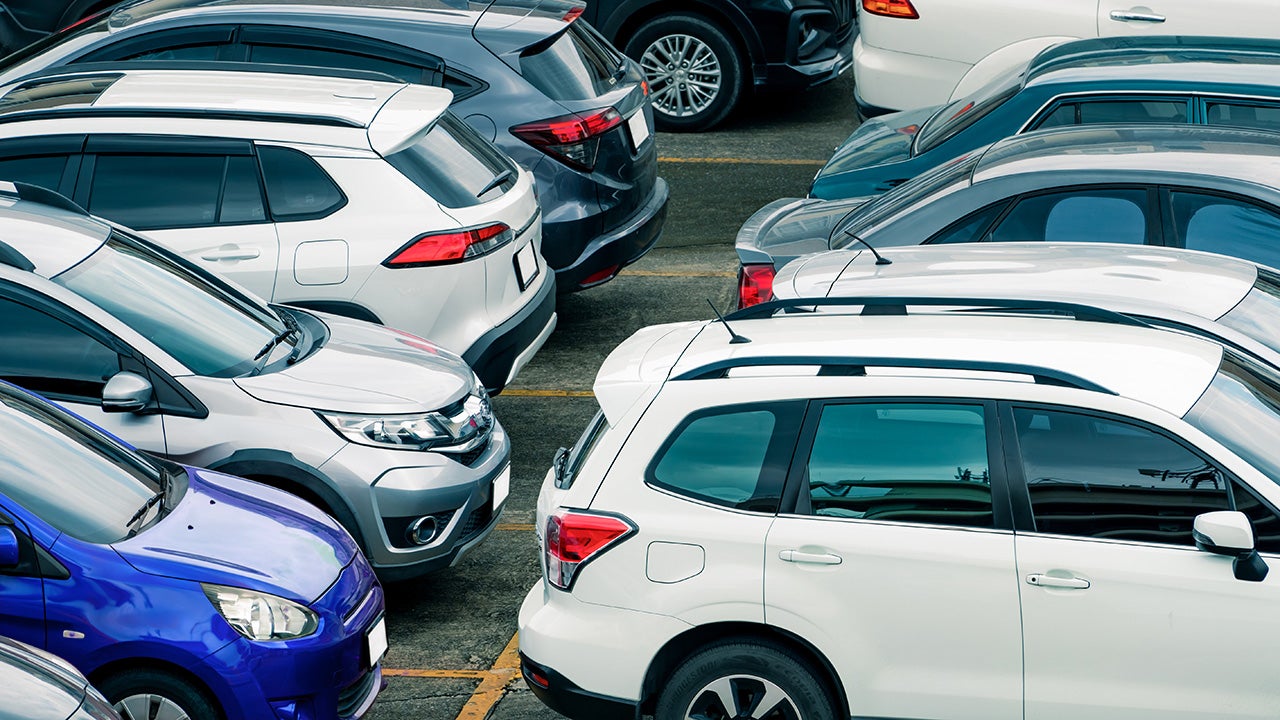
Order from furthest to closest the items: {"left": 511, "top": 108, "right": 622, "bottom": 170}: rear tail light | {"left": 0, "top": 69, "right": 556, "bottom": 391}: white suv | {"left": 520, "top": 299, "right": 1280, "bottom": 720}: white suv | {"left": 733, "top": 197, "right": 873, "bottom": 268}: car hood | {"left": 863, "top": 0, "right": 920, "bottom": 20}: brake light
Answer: {"left": 863, "top": 0, "right": 920, "bottom": 20}: brake light → {"left": 511, "top": 108, "right": 622, "bottom": 170}: rear tail light → {"left": 733, "top": 197, "right": 873, "bottom": 268}: car hood → {"left": 0, "top": 69, "right": 556, "bottom": 391}: white suv → {"left": 520, "top": 299, "right": 1280, "bottom": 720}: white suv

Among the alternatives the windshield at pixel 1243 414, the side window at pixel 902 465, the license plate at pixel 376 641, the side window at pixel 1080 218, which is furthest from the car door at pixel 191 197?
the windshield at pixel 1243 414

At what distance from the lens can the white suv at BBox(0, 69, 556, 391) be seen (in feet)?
25.8

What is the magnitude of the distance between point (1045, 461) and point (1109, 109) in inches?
164

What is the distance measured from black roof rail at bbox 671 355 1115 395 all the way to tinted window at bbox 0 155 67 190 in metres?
4.14

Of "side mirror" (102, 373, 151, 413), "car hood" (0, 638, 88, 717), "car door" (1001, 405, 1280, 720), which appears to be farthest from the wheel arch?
"side mirror" (102, 373, 151, 413)

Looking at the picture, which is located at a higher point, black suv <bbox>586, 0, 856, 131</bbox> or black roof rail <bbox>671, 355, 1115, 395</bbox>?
black roof rail <bbox>671, 355, 1115, 395</bbox>

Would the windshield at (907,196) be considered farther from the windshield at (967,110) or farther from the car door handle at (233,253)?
the car door handle at (233,253)

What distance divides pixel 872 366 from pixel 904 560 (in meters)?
0.65

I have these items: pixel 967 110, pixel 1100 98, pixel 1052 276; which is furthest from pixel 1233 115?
pixel 1052 276

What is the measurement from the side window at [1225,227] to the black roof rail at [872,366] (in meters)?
Answer: 2.60

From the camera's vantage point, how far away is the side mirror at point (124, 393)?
20.8ft

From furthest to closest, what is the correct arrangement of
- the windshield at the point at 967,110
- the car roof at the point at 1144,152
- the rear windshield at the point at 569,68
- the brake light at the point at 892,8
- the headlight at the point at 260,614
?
the brake light at the point at 892,8
the rear windshield at the point at 569,68
the windshield at the point at 967,110
the car roof at the point at 1144,152
the headlight at the point at 260,614

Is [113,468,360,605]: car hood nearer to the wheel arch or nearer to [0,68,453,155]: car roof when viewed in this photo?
the wheel arch

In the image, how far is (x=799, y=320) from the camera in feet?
19.0
